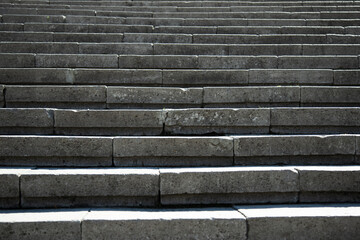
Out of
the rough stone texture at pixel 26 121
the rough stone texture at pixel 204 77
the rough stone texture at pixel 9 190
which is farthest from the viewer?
the rough stone texture at pixel 204 77

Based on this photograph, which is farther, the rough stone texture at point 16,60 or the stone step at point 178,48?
Result: the stone step at point 178,48

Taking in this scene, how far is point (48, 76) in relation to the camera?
5.07m

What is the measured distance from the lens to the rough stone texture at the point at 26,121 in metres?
4.07

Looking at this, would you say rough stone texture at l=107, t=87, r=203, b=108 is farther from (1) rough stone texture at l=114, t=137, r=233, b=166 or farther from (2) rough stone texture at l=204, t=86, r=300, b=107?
(1) rough stone texture at l=114, t=137, r=233, b=166

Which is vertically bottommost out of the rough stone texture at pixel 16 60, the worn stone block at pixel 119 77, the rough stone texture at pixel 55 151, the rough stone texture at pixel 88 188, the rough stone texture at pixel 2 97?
the rough stone texture at pixel 88 188

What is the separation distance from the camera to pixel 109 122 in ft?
13.4

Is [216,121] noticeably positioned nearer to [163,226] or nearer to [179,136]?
[179,136]

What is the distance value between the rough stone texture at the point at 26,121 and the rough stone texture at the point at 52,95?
0.48 metres

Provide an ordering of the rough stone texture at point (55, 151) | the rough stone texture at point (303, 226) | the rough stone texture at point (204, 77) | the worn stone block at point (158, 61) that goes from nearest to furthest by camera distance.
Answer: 1. the rough stone texture at point (303, 226)
2. the rough stone texture at point (55, 151)
3. the rough stone texture at point (204, 77)
4. the worn stone block at point (158, 61)

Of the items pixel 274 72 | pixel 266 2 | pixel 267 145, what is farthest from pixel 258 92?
pixel 266 2

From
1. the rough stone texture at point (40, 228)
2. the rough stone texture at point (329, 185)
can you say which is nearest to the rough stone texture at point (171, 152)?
the rough stone texture at point (329, 185)

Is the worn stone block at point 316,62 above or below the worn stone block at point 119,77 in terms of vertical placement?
above

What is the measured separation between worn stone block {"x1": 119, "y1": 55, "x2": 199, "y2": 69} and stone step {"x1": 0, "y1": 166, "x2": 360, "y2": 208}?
2.42 metres

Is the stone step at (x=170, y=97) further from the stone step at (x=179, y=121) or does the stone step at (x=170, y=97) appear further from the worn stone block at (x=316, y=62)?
the worn stone block at (x=316, y=62)
